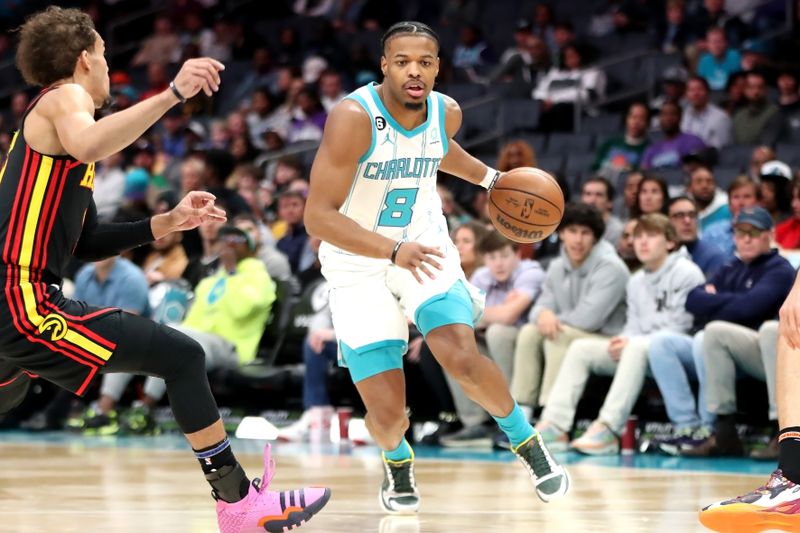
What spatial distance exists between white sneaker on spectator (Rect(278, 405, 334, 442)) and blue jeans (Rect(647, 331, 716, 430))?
2462 millimetres

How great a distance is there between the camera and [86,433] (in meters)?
10.1

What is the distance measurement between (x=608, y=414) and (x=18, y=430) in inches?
194

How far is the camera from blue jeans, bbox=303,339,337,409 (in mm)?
9383

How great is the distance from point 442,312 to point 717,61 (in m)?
8.14

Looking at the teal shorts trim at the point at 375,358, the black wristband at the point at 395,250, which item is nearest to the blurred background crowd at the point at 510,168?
the black wristband at the point at 395,250

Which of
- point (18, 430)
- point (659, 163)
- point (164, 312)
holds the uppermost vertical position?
point (659, 163)

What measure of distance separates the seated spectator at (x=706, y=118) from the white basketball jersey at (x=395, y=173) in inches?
256

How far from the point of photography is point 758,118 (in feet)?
36.8

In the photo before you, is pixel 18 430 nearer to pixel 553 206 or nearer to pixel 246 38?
pixel 553 206

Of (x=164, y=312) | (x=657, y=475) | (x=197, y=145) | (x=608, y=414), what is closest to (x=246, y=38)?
(x=197, y=145)

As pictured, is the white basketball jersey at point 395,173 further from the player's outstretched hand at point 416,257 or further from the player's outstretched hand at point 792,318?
the player's outstretched hand at point 792,318

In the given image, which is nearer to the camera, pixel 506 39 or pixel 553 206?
pixel 553 206

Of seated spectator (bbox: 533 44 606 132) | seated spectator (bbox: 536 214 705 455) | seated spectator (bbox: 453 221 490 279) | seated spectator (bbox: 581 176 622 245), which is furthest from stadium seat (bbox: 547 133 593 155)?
seated spectator (bbox: 536 214 705 455)

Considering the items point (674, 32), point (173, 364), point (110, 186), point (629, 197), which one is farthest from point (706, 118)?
point (173, 364)
